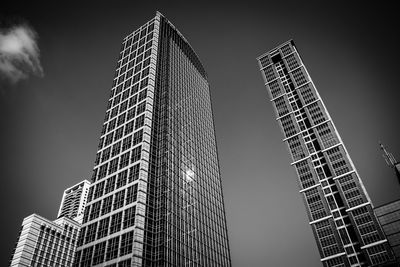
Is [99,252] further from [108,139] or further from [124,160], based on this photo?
[108,139]

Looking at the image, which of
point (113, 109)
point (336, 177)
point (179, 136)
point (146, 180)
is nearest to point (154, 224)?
point (146, 180)

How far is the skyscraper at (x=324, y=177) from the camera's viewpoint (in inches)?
4641

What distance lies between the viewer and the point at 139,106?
10769 cm

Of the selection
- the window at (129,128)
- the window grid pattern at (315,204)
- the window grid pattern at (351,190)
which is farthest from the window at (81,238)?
the window grid pattern at (351,190)

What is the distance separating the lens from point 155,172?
93.1 meters

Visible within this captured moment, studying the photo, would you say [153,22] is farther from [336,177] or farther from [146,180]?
[336,177]

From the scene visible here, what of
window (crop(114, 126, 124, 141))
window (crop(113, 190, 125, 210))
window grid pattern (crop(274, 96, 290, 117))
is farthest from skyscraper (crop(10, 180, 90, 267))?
window grid pattern (crop(274, 96, 290, 117))

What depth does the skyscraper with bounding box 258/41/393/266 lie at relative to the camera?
11788 centimetres

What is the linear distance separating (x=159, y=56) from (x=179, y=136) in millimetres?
35912

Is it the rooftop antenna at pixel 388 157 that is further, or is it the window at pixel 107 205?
the rooftop antenna at pixel 388 157

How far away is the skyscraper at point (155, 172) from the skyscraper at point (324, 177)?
4064 centimetres

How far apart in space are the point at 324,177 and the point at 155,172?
267 ft

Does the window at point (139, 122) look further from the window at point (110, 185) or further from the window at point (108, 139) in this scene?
the window at point (110, 185)

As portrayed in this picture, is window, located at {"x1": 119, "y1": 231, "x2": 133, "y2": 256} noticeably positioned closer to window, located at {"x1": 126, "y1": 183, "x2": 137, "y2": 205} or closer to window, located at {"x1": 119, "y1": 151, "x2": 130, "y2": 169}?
window, located at {"x1": 126, "y1": 183, "x2": 137, "y2": 205}
